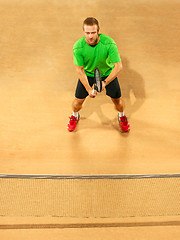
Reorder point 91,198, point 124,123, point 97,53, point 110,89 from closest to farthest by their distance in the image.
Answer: point 97,53, point 91,198, point 110,89, point 124,123

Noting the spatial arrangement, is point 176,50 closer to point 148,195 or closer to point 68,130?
point 68,130

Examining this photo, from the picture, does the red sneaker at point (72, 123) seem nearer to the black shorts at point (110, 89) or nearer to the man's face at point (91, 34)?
the black shorts at point (110, 89)

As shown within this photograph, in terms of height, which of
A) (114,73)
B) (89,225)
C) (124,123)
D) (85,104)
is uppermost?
(114,73)

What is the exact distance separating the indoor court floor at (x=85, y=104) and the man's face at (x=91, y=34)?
1.68 metres

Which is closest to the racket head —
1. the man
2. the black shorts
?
the man

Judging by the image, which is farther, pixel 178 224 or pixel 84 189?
pixel 84 189

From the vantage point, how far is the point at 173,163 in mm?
4027

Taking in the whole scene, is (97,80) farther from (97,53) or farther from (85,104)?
(85,104)

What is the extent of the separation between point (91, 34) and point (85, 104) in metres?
1.83

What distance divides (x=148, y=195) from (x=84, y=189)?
0.89 m

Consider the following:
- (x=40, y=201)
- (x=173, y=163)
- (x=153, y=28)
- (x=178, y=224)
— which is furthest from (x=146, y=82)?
(x=40, y=201)

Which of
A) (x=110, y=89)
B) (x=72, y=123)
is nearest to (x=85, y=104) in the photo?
(x=72, y=123)

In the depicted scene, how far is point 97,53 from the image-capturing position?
340cm

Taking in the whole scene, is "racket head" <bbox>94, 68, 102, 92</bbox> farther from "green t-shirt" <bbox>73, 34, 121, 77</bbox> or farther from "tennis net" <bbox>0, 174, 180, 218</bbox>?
"tennis net" <bbox>0, 174, 180, 218</bbox>
